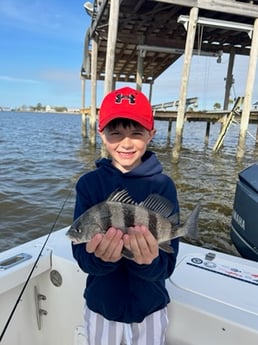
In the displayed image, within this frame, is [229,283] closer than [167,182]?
No

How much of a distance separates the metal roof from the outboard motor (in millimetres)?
8357

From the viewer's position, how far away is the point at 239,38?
47.7 ft

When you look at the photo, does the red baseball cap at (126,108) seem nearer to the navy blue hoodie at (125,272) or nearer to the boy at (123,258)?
the boy at (123,258)

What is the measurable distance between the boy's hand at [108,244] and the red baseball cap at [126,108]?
58 centimetres

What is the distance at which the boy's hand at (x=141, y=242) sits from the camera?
1.17 m

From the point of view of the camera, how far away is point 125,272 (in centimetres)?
146

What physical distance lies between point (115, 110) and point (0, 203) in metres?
5.43

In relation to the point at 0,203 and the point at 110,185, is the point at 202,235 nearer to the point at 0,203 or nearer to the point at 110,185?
the point at 110,185

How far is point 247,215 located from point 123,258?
167 centimetres

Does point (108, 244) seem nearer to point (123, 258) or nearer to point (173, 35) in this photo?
point (123, 258)

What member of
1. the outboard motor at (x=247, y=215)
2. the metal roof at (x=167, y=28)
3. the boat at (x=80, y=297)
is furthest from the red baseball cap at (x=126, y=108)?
the metal roof at (x=167, y=28)

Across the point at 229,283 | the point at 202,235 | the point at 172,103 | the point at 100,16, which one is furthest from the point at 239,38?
the point at 229,283

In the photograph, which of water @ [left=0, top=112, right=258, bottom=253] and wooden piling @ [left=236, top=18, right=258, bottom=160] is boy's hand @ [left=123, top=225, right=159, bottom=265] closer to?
water @ [left=0, top=112, right=258, bottom=253]

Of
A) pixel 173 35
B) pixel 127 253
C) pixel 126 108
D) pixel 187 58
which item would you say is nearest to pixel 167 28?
pixel 173 35
